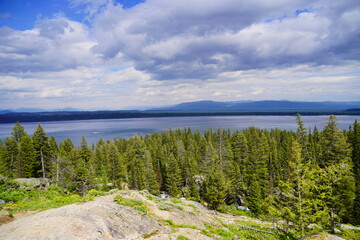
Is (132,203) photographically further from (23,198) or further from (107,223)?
(23,198)

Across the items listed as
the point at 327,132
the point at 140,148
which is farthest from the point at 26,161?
the point at 327,132

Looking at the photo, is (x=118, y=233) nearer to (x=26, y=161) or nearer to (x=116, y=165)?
(x=116, y=165)

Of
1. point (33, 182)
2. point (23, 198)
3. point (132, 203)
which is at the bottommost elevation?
point (33, 182)

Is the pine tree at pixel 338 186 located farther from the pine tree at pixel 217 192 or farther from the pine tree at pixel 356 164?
the pine tree at pixel 217 192

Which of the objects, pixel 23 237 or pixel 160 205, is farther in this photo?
pixel 160 205

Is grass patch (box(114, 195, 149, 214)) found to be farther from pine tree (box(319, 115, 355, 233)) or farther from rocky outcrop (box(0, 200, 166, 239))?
pine tree (box(319, 115, 355, 233))

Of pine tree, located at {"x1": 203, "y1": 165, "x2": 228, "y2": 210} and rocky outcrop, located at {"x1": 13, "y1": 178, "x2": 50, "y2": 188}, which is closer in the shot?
rocky outcrop, located at {"x1": 13, "y1": 178, "x2": 50, "y2": 188}

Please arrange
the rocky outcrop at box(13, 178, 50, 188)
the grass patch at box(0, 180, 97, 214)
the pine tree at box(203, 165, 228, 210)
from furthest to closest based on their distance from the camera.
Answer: the pine tree at box(203, 165, 228, 210)
the rocky outcrop at box(13, 178, 50, 188)
the grass patch at box(0, 180, 97, 214)

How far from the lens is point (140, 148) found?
49562 mm

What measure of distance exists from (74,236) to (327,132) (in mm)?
36390

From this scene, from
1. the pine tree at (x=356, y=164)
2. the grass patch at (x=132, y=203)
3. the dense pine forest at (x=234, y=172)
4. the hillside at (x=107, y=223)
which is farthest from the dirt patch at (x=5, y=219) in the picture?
the pine tree at (x=356, y=164)

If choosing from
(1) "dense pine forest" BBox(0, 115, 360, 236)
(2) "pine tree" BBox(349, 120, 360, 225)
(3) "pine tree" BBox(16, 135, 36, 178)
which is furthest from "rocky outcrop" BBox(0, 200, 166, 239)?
Answer: (2) "pine tree" BBox(349, 120, 360, 225)

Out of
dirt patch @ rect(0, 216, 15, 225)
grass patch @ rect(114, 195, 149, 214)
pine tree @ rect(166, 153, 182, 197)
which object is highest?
grass patch @ rect(114, 195, 149, 214)

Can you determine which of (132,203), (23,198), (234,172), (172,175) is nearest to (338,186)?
(132,203)
